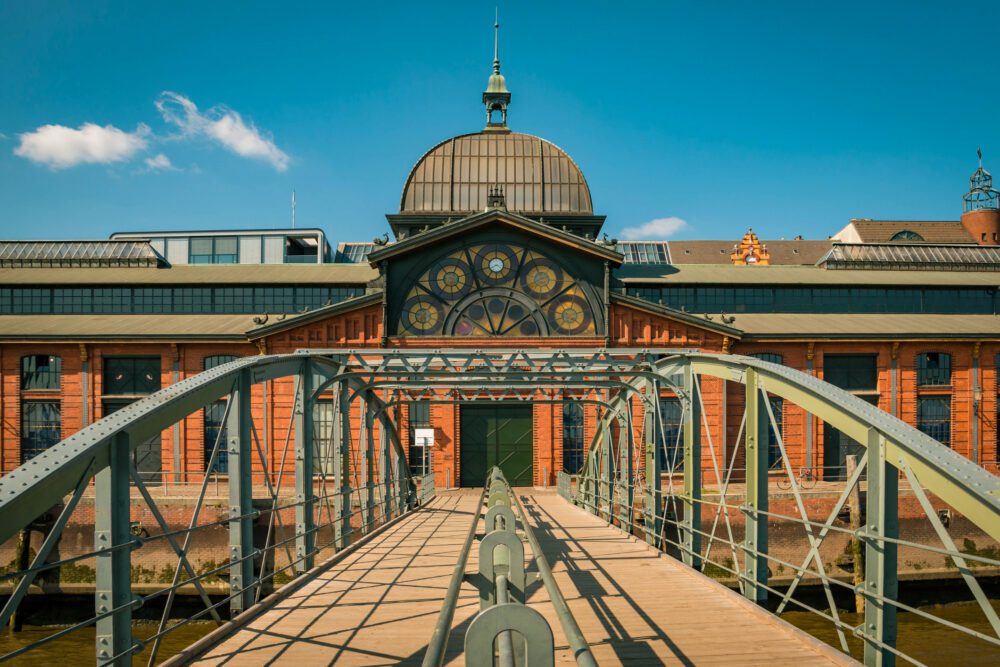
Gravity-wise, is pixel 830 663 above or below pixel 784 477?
above

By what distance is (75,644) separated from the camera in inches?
780

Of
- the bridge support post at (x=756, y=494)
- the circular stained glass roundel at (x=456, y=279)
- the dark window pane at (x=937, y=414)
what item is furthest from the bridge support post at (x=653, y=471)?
the dark window pane at (x=937, y=414)

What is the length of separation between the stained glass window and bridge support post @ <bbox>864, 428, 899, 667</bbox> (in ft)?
74.3

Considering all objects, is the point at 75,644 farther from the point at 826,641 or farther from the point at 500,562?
the point at 826,641

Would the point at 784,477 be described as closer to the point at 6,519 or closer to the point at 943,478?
the point at 943,478

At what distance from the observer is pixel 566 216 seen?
34.0 metres

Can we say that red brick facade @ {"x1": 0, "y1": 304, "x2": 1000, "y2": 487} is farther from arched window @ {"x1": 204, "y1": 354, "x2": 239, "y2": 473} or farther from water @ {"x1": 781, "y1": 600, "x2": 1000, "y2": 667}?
water @ {"x1": 781, "y1": 600, "x2": 1000, "y2": 667}

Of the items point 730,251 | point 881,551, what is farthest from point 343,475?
point 730,251

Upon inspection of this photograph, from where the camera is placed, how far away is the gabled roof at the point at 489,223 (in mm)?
28297

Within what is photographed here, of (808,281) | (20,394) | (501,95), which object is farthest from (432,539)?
(501,95)

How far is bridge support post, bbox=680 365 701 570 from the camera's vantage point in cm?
1153

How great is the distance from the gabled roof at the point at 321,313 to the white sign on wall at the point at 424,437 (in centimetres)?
535

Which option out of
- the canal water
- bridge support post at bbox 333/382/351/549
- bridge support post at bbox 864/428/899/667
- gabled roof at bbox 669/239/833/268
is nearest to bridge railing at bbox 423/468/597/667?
bridge support post at bbox 864/428/899/667

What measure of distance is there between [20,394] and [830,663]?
105ft
